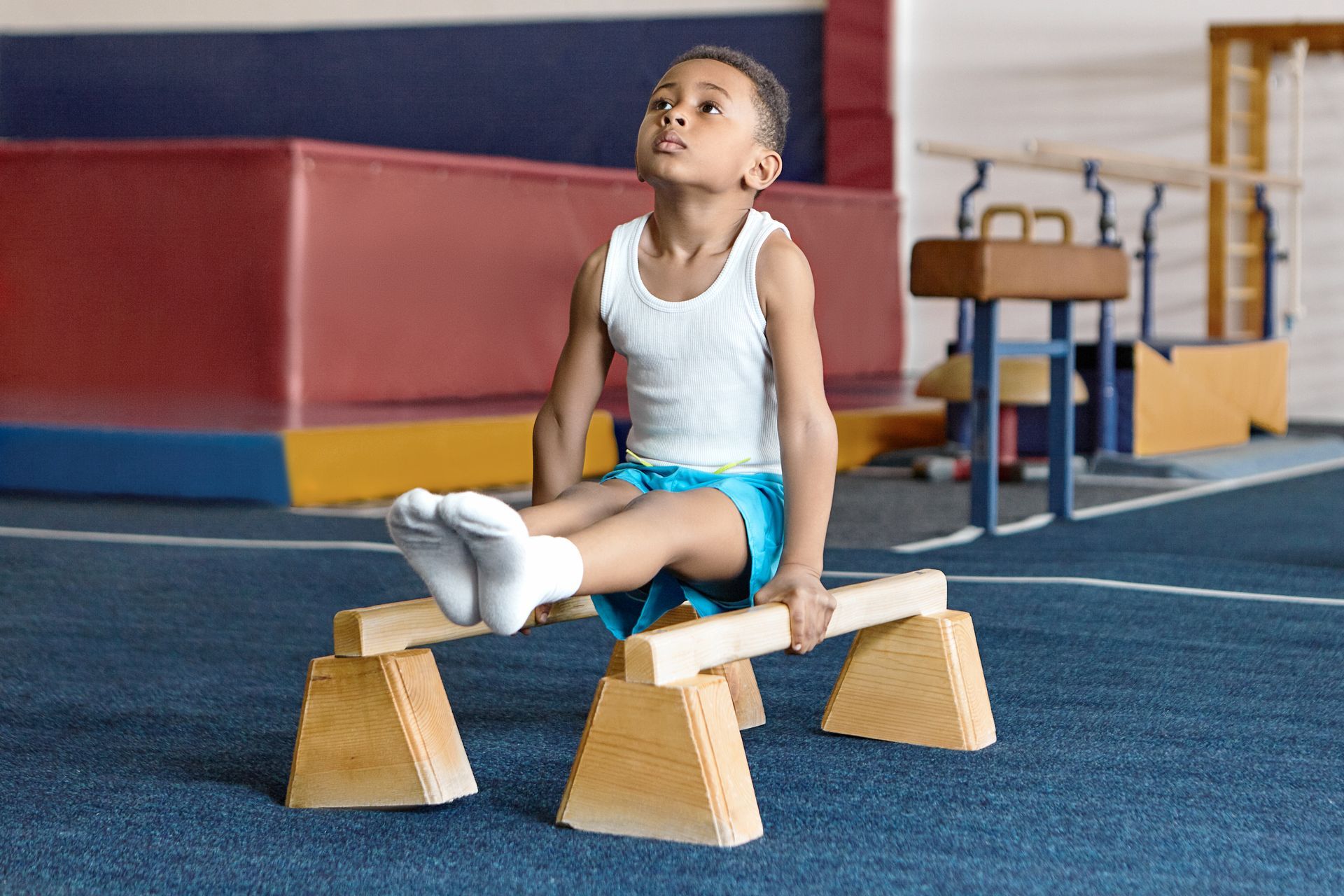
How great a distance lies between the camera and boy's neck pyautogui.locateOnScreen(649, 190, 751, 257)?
5.13 ft

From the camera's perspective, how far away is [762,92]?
157 centimetres

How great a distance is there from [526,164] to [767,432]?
130 inches

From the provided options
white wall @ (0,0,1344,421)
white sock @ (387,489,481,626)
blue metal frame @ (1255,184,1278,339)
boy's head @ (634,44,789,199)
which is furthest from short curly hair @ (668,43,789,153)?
white wall @ (0,0,1344,421)

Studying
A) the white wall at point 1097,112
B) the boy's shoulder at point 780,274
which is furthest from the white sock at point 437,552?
the white wall at point 1097,112

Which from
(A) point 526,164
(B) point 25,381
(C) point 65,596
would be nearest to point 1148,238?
(A) point 526,164

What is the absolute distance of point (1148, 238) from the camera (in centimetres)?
548

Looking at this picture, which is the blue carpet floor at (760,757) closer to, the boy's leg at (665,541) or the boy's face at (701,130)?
the boy's leg at (665,541)

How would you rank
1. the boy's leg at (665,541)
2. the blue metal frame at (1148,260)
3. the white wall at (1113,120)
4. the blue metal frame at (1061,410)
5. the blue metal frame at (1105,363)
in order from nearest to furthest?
the boy's leg at (665,541) → the blue metal frame at (1061,410) → the blue metal frame at (1105,363) → the blue metal frame at (1148,260) → the white wall at (1113,120)

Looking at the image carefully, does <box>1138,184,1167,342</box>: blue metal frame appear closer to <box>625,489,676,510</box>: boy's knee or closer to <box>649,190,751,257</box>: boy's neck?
<box>649,190,751,257</box>: boy's neck

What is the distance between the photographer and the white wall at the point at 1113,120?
21.8 feet

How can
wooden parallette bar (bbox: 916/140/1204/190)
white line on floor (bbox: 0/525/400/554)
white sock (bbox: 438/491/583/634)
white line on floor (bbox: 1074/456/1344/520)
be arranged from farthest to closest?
wooden parallette bar (bbox: 916/140/1204/190) < white line on floor (bbox: 1074/456/1344/520) < white line on floor (bbox: 0/525/400/554) < white sock (bbox: 438/491/583/634)

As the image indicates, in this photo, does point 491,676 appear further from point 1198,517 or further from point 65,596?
point 1198,517

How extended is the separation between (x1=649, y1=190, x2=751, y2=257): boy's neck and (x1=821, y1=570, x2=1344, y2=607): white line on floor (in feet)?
3.17

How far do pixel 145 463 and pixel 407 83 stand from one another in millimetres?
4608
